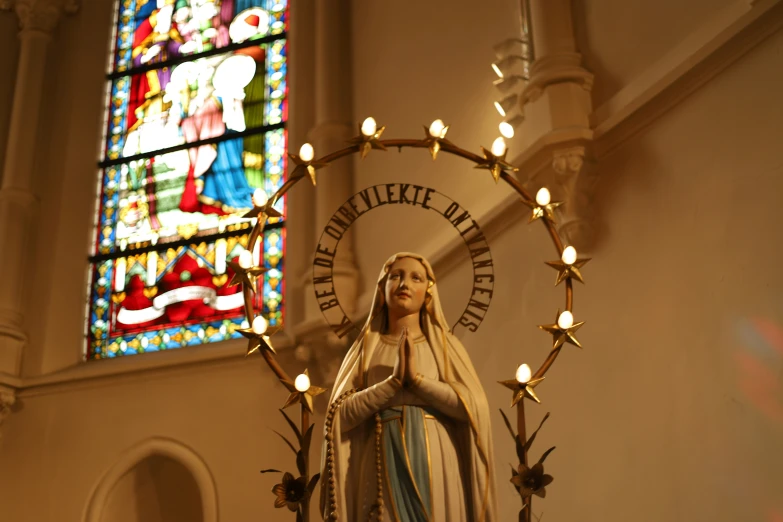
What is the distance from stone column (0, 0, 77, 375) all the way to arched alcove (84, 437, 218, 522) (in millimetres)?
1070

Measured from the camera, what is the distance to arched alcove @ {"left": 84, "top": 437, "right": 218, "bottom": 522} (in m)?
6.43

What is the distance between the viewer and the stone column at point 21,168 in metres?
7.02

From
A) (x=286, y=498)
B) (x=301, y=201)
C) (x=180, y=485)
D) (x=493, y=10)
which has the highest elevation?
(x=493, y=10)

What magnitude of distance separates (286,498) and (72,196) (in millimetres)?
4835

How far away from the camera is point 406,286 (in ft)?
11.6

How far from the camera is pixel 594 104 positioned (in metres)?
4.79

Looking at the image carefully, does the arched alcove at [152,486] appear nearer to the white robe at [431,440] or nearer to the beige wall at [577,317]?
the beige wall at [577,317]

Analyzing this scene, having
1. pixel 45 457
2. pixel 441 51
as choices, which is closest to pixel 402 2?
pixel 441 51

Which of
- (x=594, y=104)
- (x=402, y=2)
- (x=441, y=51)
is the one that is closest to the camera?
(x=594, y=104)

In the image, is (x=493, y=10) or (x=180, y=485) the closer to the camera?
(x=493, y=10)

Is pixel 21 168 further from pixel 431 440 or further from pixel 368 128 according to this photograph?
pixel 431 440

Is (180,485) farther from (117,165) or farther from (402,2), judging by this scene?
(402,2)

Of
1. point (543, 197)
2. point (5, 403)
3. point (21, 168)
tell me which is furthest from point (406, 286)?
point (21, 168)

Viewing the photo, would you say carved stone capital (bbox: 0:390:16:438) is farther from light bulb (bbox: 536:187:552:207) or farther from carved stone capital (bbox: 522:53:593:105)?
light bulb (bbox: 536:187:552:207)
